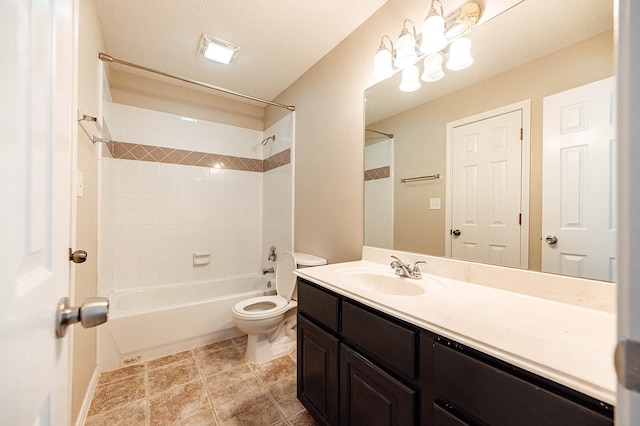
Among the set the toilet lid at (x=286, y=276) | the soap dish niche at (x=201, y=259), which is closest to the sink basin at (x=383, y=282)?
the toilet lid at (x=286, y=276)

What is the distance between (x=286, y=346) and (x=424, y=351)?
158cm

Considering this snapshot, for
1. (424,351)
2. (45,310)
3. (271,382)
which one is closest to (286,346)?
(271,382)

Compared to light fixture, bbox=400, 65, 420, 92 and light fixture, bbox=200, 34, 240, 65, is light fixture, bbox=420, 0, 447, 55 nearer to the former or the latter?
light fixture, bbox=400, 65, 420, 92

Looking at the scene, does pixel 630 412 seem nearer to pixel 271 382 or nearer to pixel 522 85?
pixel 522 85

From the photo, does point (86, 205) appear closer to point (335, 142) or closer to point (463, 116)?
point (335, 142)

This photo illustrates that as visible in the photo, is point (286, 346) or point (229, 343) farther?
point (229, 343)

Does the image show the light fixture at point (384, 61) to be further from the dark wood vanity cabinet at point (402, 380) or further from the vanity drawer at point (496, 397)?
Answer: the vanity drawer at point (496, 397)

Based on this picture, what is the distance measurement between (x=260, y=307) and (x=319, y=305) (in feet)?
3.74

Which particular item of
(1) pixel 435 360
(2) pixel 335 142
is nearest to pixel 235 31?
(2) pixel 335 142

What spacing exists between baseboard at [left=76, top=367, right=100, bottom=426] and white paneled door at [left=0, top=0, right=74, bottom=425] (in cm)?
131

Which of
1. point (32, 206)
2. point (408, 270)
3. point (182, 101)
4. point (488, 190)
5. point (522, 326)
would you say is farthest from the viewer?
point (182, 101)

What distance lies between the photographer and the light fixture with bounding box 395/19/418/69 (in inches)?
55.6

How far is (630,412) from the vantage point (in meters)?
0.25

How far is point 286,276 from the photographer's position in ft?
7.30
